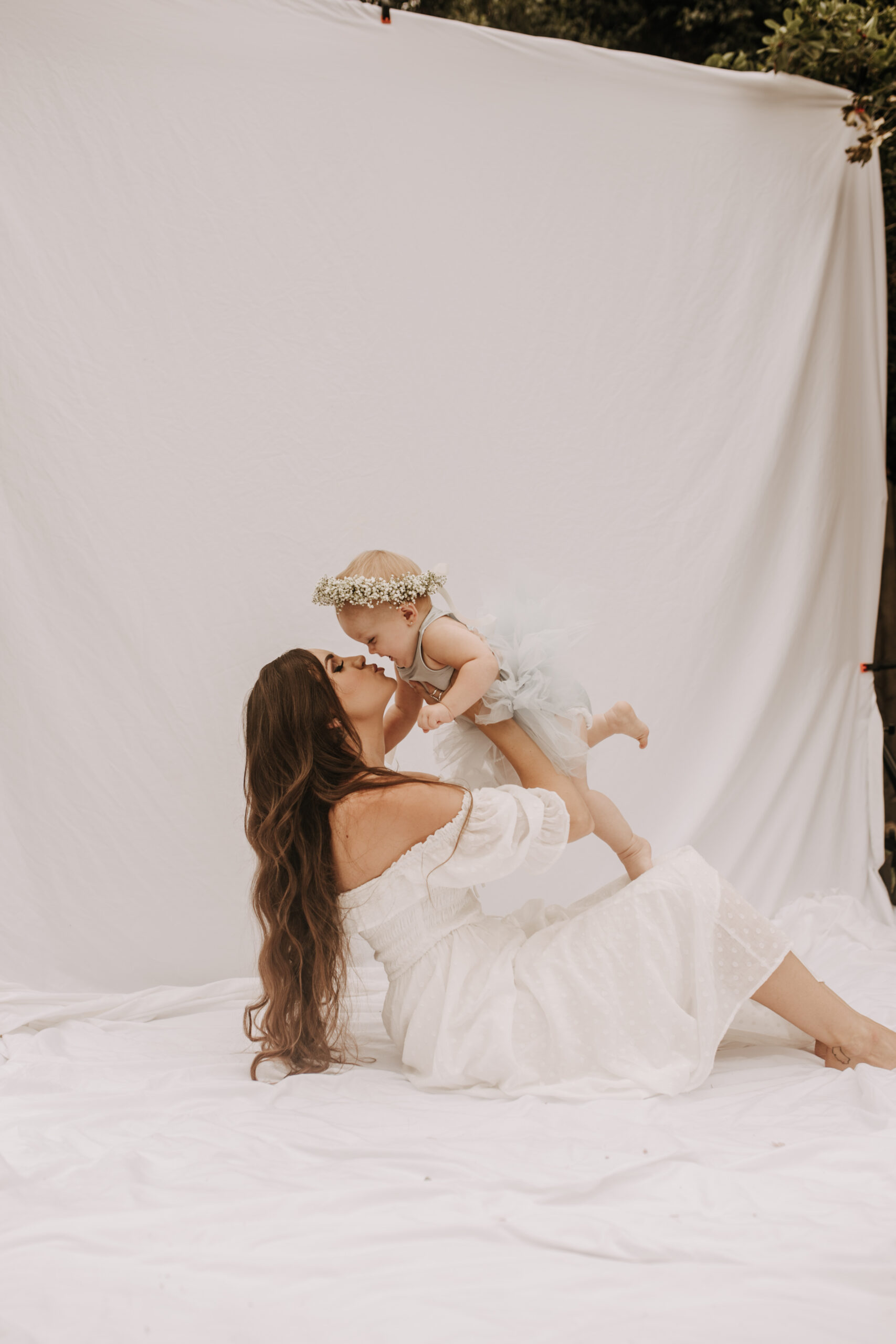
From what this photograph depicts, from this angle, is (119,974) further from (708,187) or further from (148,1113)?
(708,187)

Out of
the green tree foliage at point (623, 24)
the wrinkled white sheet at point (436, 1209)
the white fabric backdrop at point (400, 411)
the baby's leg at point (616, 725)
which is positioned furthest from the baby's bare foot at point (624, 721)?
the green tree foliage at point (623, 24)

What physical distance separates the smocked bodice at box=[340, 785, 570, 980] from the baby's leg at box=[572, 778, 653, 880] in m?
0.24

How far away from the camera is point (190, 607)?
2795 mm

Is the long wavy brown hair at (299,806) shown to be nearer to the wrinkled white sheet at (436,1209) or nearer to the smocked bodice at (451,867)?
the smocked bodice at (451,867)

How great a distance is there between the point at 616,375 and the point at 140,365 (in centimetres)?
144

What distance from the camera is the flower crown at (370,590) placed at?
6.88 feet

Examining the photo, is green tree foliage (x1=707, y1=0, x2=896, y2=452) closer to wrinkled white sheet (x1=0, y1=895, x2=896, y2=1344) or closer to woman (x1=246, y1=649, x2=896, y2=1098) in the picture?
woman (x1=246, y1=649, x2=896, y2=1098)

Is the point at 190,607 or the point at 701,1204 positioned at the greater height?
the point at 190,607

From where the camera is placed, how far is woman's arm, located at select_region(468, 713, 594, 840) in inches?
79.7

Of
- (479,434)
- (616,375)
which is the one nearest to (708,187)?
(616,375)

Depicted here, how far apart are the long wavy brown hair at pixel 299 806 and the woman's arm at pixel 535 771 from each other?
0.28 metres

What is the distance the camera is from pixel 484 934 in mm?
1998

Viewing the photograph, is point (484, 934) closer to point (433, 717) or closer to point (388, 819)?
point (388, 819)

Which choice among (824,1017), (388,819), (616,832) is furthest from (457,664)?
(824,1017)
